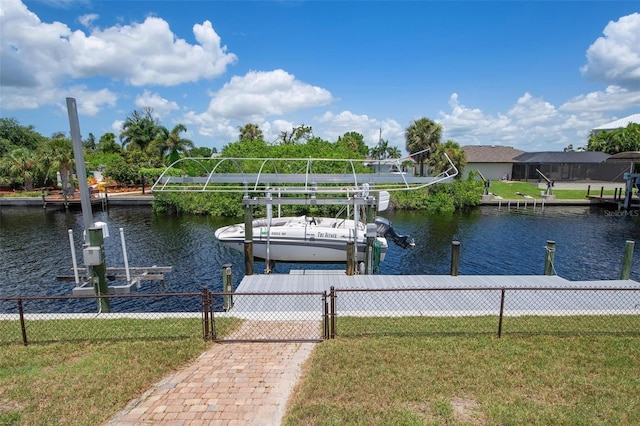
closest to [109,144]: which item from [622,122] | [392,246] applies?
[392,246]

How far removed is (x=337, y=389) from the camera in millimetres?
4922

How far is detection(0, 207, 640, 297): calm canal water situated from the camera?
599 inches

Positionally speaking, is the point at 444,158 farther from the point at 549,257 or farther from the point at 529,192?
the point at 549,257

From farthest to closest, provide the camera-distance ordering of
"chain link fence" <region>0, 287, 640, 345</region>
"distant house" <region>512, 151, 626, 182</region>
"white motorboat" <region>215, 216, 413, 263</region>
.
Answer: "distant house" <region>512, 151, 626, 182</region>, "white motorboat" <region>215, 216, 413, 263</region>, "chain link fence" <region>0, 287, 640, 345</region>

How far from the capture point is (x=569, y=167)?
4931 cm

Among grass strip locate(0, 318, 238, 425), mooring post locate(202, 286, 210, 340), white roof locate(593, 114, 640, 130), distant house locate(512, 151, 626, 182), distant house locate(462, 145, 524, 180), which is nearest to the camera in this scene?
grass strip locate(0, 318, 238, 425)

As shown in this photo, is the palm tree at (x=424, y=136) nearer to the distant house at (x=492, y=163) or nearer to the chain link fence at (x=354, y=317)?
the distant house at (x=492, y=163)

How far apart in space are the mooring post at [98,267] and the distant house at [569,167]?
5254cm

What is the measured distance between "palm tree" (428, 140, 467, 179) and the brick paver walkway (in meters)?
33.3

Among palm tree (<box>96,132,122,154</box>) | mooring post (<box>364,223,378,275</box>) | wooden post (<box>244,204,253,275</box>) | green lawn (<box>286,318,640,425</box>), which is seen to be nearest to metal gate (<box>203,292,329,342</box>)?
green lawn (<box>286,318,640,425</box>)

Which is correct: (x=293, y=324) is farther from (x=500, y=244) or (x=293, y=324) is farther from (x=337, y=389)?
(x=500, y=244)

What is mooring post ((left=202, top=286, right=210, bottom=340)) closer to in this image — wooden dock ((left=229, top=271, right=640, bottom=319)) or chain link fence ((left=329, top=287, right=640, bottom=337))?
wooden dock ((left=229, top=271, right=640, bottom=319))

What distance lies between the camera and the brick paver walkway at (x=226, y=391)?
14.5 ft

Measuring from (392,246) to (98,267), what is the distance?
13.6 meters
